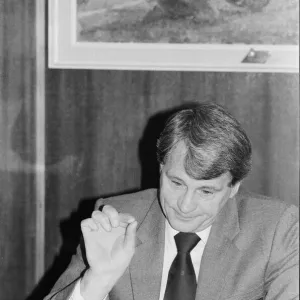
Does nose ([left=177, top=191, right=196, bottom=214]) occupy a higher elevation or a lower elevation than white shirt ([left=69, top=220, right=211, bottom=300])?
higher

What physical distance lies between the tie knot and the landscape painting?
117cm

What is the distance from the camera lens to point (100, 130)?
2.84 meters

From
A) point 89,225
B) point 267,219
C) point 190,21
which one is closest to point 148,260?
point 89,225

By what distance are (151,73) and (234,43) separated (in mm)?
434

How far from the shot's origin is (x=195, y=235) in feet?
6.16

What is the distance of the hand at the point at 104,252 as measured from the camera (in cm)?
165

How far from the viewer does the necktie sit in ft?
5.93

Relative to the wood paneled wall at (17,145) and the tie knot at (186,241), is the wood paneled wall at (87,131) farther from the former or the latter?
the tie knot at (186,241)

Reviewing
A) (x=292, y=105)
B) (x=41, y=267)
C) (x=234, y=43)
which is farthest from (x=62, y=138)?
(x=292, y=105)

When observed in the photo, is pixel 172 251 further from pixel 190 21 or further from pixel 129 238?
pixel 190 21

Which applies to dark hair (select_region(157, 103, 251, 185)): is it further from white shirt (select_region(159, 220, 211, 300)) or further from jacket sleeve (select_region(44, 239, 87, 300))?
jacket sleeve (select_region(44, 239, 87, 300))

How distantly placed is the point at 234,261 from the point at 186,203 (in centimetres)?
30

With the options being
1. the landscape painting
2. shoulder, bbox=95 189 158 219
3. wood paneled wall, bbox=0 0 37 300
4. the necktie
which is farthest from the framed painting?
the necktie

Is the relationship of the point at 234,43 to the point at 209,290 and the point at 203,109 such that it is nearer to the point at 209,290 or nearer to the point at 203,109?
the point at 203,109
